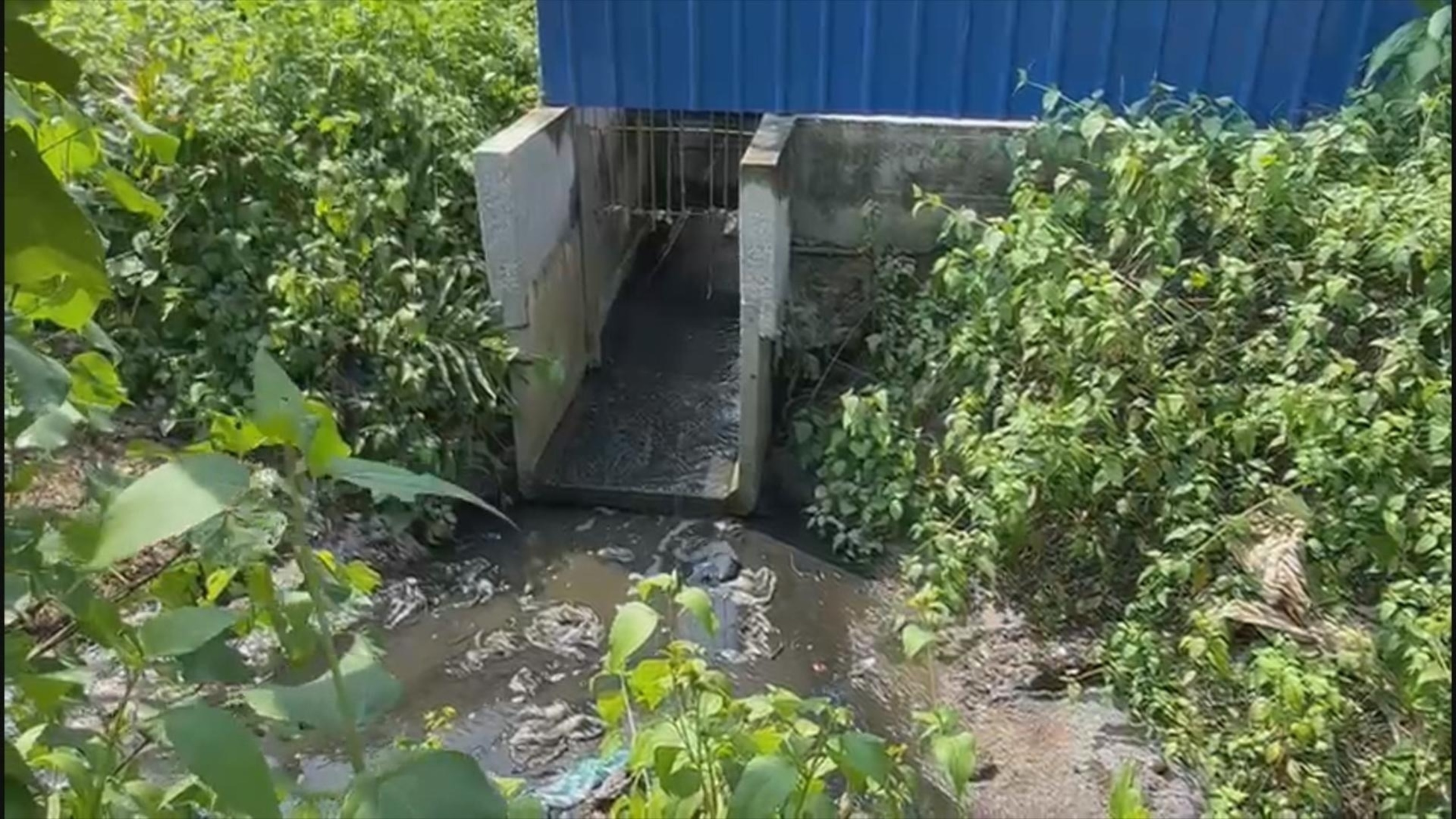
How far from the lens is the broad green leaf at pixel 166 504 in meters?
0.76

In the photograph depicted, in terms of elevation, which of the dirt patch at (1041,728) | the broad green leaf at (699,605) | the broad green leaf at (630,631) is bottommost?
the dirt patch at (1041,728)

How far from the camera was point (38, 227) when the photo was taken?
0.65 meters

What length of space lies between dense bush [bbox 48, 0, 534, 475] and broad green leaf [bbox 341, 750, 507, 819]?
3.77m

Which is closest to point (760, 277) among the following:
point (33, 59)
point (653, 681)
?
point (653, 681)

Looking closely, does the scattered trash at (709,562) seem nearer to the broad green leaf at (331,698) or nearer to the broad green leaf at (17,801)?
the broad green leaf at (331,698)

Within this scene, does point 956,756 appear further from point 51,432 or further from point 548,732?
point 548,732

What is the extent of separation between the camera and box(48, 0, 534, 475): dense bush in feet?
15.0

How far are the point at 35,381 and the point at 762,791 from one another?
95 centimetres

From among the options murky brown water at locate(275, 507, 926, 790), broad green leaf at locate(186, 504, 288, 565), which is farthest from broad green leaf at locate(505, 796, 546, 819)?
murky brown water at locate(275, 507, 926, 790)

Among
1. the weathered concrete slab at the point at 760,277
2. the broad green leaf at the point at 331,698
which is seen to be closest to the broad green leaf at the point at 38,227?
the broad green leaf at the point at 331,698

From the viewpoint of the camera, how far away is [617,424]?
5691 millimetres

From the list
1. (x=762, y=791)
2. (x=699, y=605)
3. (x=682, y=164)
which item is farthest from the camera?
(x=682, y=164)

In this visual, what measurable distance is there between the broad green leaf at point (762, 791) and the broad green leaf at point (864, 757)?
14 centimetres

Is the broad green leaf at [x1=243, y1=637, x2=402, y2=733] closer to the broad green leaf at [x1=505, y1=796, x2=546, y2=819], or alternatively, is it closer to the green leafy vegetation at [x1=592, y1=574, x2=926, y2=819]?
the broad green leaf at [x1=505, y1=796, x2=546, y2=819]
